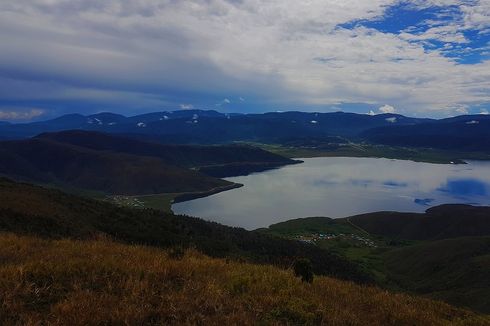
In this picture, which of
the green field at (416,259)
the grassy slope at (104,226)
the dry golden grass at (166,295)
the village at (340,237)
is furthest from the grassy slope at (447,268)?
the dry golden grass at (166,295)

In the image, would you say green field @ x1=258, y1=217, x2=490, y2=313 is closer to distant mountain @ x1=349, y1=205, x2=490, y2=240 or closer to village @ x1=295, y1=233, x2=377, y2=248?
village @ x1=295, y1=233, x2=377, y2=248

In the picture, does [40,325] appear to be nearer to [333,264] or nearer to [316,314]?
[316,314]

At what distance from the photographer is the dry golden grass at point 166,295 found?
740 cm

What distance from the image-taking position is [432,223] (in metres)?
145

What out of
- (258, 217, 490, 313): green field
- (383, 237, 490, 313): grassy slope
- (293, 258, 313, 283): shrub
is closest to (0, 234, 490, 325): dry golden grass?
(293, 258, 313, 283): shrub

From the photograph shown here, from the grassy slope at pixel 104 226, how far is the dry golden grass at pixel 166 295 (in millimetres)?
4680

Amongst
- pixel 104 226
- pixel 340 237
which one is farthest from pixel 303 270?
pixel 340 237

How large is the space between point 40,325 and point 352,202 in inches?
7606

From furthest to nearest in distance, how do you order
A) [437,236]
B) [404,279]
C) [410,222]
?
1. [410,222]
2. [437,236]
3. [404,279]

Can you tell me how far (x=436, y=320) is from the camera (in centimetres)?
1016

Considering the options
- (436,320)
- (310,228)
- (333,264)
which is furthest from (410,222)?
(436,320)

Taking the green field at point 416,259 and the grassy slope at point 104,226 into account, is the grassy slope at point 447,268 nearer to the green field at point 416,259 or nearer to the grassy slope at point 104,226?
the green field at point 416,259

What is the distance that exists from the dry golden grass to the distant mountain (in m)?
139

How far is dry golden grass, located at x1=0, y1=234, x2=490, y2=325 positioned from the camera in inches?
291
